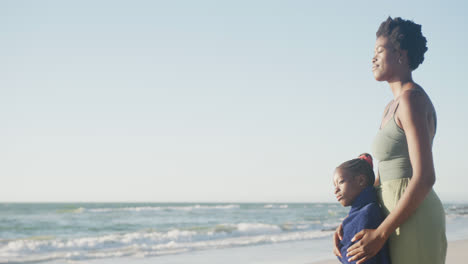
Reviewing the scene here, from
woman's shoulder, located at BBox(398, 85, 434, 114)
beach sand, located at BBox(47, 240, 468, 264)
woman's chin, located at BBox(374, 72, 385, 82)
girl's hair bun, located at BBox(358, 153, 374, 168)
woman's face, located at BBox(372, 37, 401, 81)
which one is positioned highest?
woman's face, located at BBox(372, 37, 401, 81)

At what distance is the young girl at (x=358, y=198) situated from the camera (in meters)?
1.77

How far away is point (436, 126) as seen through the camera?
1.83 metres

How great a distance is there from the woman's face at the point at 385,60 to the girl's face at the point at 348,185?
1.30ft

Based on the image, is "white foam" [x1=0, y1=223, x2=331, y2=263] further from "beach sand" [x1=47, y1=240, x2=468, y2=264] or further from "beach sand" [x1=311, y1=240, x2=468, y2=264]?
"beach sand" [x1=311, y1=240, x2=468, y2=264]

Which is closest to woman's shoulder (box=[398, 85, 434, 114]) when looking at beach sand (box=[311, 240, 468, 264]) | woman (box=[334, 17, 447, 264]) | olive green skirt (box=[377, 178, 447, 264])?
woman (box=[334, 17, 447, 264])

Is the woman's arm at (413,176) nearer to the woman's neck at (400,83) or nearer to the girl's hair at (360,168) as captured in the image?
the woman's neck at (400,83)

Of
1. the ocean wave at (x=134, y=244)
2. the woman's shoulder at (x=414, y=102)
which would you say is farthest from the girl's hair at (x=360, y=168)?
the ocean wave at (x=134, y=244)

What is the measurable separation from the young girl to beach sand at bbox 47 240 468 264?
464cm

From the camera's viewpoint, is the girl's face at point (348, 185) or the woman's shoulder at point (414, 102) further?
the girl's face at point (348, 185)

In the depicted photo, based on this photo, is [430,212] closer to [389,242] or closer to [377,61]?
[389,242]

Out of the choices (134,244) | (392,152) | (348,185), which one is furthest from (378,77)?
(134,244)

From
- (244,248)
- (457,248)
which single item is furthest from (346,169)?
(244,248)

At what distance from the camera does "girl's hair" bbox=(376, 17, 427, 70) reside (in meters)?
1.86

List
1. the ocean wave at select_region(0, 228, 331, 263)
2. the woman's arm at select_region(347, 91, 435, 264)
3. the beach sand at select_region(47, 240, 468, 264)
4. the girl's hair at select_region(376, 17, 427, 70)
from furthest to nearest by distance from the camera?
the ocean wave at select_region(0, 228, 331, 263) → the beach sand at select_region(47, 240, 468, 264) → the girl's hair at select_region(376, 17, 427, 70) → the woman's arm at select_region(347, 91, 435, 264)
